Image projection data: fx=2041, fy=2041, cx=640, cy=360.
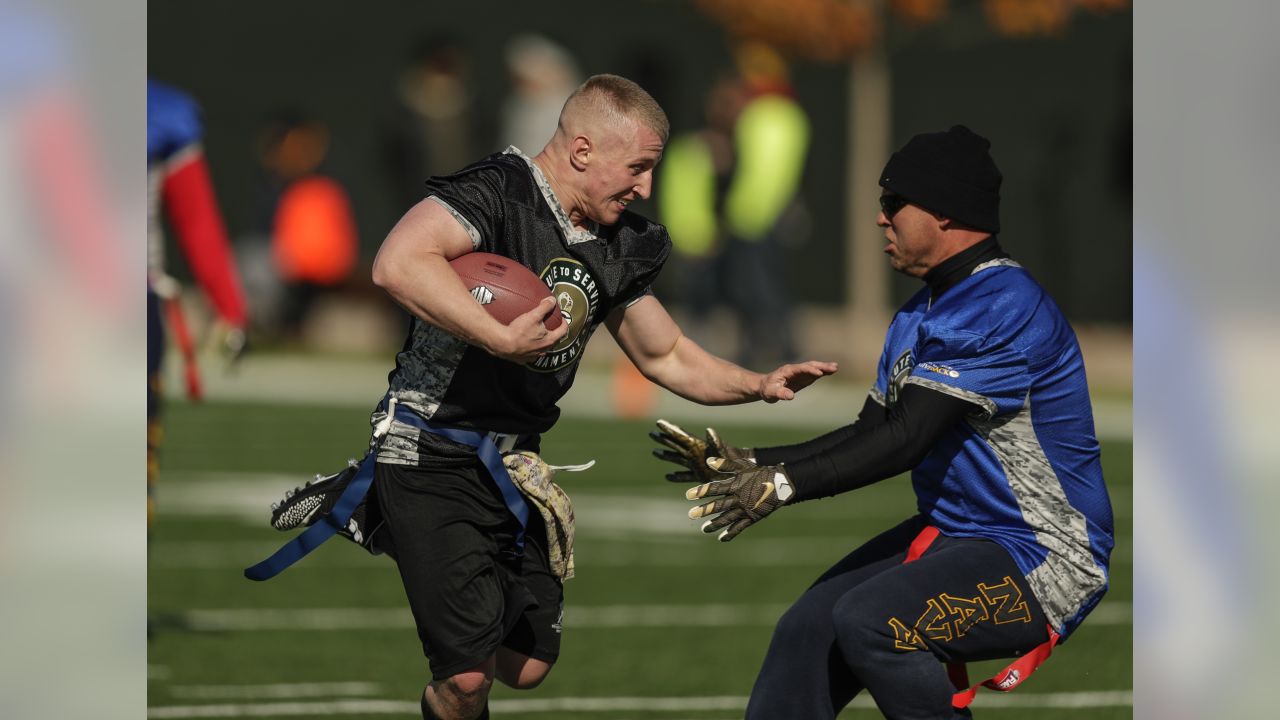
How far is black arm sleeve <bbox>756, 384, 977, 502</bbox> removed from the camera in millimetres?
4934

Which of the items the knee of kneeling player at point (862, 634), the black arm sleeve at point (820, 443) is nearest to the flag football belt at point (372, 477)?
the black arm sleeve at point (820, 443)

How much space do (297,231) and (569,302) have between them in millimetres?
18943

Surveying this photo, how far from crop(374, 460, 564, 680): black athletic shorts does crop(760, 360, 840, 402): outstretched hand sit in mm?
788

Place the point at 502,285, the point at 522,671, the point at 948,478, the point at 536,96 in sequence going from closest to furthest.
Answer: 1. the point at 502,285
2. the point at 948,478
3. the point at 522,671
4. the point at 536,96

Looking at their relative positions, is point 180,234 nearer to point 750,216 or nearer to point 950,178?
point 950,178

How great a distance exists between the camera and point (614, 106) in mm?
5348

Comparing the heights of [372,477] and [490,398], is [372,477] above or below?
below

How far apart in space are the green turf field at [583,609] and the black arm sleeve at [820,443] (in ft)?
6.18

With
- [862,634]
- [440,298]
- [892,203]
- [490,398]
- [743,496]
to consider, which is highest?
[892,203]

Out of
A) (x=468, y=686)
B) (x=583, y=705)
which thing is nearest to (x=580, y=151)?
(x=468, y=686)

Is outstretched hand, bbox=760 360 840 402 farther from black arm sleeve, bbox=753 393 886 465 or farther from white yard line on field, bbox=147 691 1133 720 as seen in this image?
white yard line on field, bbox=147 691 1133 720

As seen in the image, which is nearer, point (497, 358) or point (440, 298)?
point (440, 298)
